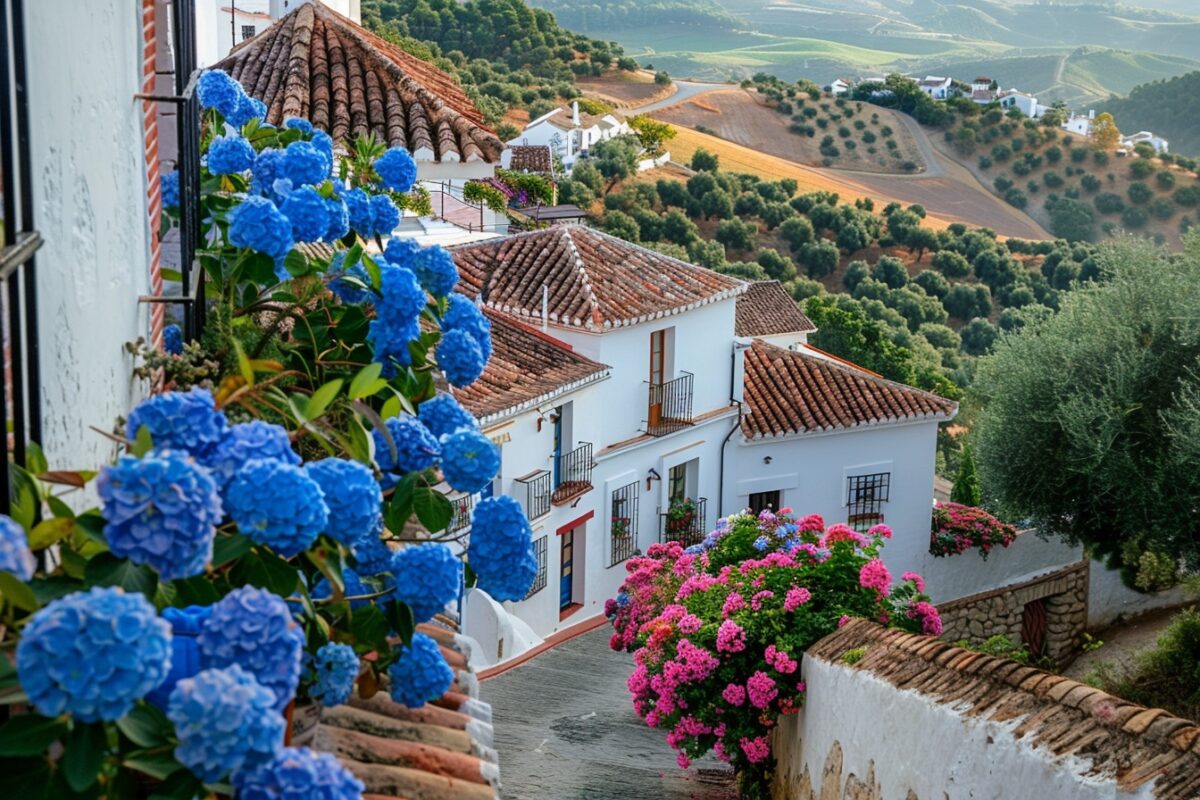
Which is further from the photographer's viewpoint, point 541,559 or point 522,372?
point 541,559

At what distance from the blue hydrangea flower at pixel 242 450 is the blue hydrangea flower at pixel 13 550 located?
0.43 m

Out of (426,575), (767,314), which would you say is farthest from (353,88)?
(767,314)

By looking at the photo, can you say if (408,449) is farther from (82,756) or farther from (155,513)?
(82,756)

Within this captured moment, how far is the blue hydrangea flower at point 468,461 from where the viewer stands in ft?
11.6

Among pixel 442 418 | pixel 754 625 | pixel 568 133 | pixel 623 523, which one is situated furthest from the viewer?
pixel 568 133

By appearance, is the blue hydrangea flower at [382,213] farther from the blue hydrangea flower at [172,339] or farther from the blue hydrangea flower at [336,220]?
the blue hydrangea flower at [172,339]

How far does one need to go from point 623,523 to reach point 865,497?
15.6 feet

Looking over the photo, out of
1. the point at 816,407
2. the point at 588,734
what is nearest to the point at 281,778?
the point at 588,734

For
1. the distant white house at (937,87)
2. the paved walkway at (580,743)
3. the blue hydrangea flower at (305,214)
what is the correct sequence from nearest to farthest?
1. the blue hydrangea flower at (305,214)
2. the paved walkway at (580,743)
3. the distant white house at (937,87)

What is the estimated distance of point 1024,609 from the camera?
20.1m

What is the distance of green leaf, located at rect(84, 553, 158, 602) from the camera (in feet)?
7.42

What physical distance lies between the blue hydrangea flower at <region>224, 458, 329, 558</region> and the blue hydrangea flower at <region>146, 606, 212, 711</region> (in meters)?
0.18

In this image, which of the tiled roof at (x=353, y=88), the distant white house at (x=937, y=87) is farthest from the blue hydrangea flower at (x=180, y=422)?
the distant white house at (x=937, y=87)

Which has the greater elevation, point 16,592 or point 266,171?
point 266,171
